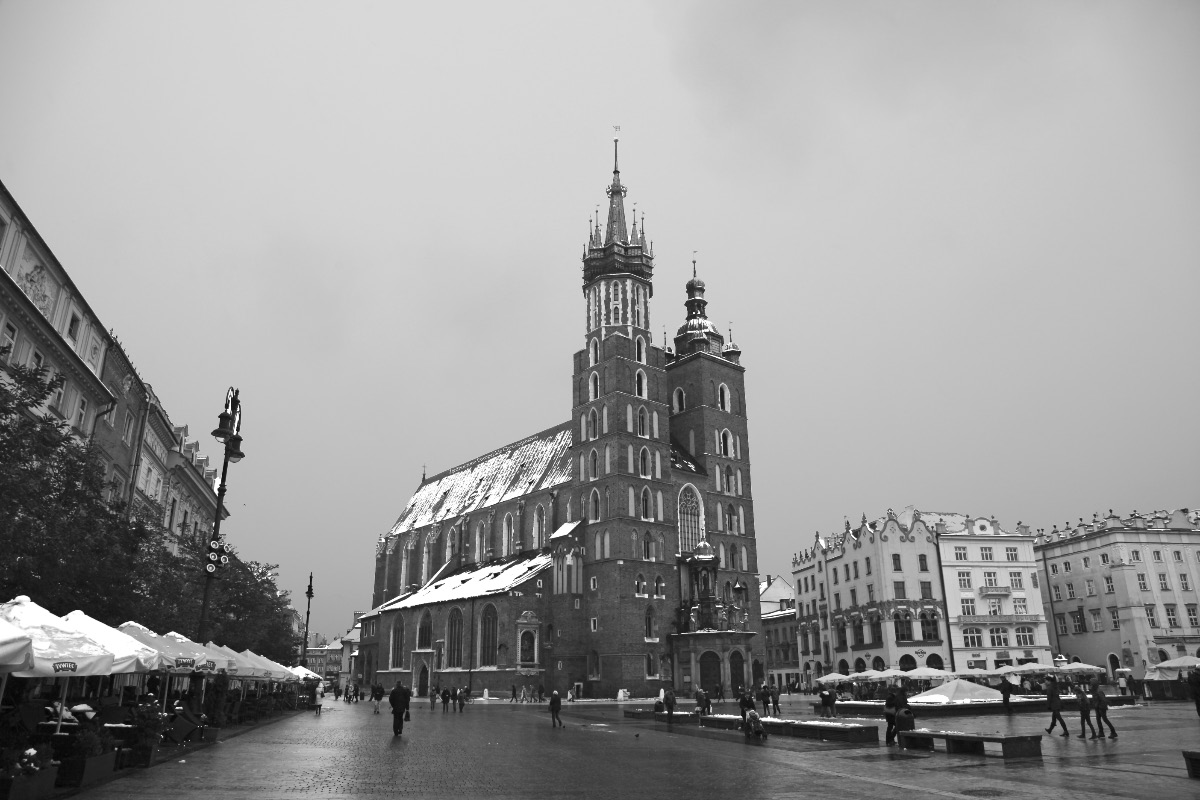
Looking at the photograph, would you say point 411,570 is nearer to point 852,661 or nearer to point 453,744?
point 852,661

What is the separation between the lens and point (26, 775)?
36.6ft

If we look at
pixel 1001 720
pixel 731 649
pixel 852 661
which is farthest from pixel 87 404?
pixel 852 661

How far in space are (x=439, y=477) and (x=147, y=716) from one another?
85.7 meters

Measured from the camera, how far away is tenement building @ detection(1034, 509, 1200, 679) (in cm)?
6406

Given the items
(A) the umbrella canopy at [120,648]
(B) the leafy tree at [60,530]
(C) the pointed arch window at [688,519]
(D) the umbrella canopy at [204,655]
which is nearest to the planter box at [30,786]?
(A) the umbrella canopy at [120,648]

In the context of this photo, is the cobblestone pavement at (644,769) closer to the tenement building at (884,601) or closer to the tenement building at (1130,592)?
the tenement building at (884,601)

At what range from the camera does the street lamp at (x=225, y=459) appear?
23.4 meters

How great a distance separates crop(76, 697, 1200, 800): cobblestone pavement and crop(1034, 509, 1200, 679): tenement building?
45.7m

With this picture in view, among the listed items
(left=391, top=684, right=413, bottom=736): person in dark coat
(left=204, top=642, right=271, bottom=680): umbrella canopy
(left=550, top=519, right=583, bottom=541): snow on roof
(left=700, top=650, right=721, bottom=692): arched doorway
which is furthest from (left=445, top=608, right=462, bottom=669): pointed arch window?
(left=391, top=684, right=413, bottom=736): person in dark coat

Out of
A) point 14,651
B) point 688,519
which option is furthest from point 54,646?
point 688,519

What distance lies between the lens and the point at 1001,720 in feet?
100

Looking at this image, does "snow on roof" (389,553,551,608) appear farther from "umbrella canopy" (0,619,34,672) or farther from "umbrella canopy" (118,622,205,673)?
"umbrella canopy" (0,619,34,672)

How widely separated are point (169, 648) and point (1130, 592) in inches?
2700

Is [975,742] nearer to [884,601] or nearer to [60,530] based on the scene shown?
[60,530]
